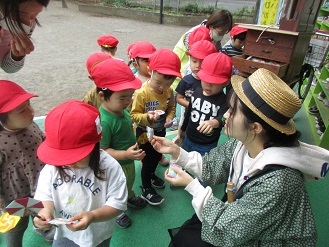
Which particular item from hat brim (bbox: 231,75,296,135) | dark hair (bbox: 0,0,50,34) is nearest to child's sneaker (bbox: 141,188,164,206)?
hat brim (bbox: 231,75,296,135)

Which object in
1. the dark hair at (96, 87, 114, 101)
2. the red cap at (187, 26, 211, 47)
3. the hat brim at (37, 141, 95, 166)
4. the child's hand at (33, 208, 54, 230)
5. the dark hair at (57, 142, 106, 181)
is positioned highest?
the red cap at (187, 26, 211, 47)

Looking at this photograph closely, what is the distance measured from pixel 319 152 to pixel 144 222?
160 centimetres

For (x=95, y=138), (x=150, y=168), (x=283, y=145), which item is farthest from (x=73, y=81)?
(x=283, y=145)

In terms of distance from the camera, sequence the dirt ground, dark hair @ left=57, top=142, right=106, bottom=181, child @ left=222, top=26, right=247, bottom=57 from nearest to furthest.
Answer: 1. dark hair @ left=57, top=142, right=106, bottom=181
2. child @ left=222, top=26, right=247, bottom=57
3. the dirt ground

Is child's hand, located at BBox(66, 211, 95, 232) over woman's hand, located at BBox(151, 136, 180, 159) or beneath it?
beneath

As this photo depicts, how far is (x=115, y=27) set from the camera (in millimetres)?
10789

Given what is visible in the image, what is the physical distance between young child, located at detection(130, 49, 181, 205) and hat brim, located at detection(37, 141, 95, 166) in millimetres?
952

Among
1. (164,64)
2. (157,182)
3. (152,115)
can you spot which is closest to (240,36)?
(164,64)

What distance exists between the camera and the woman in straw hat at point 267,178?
1112 millimetres

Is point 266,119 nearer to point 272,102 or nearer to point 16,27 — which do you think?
point 272,102

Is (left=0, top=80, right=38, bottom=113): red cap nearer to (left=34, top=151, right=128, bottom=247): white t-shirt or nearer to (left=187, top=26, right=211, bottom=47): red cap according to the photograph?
(left=34, top=151, right=128, bottom=247): white t-shirt

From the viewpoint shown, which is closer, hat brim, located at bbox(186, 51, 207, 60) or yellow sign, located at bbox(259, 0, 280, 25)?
hat brim, located at bbox(186, 51, 207, 60)

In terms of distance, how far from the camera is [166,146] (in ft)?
5.53

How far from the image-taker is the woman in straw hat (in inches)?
43.8
